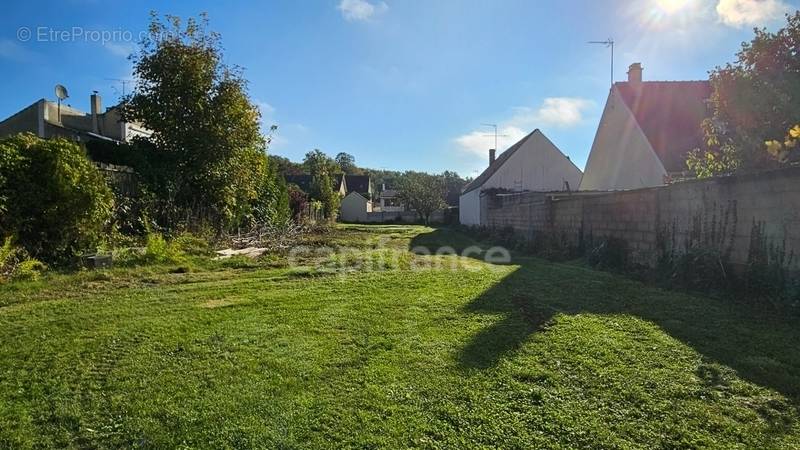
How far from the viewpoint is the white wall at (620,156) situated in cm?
1669

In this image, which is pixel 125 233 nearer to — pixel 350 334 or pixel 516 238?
pixel 350 334

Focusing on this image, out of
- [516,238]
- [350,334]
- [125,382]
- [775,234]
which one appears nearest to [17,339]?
[125,382]

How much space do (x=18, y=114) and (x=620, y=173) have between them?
25.0 m

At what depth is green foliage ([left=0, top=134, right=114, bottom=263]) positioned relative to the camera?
20.3ft

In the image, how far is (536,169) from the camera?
89.6ft

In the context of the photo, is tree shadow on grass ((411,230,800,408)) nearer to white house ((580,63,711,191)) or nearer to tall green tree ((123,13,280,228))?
tall green tree ((123,13,280,228))

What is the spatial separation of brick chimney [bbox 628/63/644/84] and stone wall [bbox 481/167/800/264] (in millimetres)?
11784

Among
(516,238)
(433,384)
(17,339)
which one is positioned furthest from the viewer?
(516,238)

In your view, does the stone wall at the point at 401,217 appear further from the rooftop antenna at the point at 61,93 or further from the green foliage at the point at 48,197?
the green foliage at the point at 48,197

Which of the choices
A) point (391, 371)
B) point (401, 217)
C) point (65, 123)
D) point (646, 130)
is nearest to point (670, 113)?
point (646, 130)

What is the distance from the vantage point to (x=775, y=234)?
4871 mm

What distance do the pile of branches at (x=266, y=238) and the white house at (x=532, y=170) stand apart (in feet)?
46.4

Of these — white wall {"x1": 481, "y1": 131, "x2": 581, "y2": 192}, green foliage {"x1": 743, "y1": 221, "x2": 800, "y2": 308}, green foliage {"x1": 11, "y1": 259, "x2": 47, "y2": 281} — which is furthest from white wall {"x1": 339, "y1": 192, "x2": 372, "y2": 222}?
green foliage {"x1": 743, "y1": 221, "x2": 800, "y2": 308}

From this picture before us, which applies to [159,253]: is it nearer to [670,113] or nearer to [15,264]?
[15,264]
